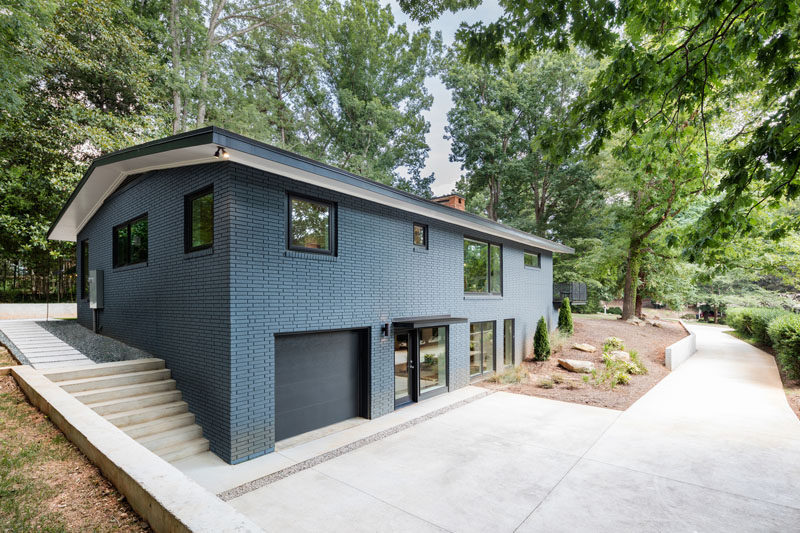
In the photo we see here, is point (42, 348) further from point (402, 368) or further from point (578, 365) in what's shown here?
point (578, 365)

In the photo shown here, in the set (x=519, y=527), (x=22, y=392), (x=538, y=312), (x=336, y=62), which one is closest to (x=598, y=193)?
(x=538, y=312)

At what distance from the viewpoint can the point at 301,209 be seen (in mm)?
6602

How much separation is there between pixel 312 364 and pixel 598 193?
2276 cm

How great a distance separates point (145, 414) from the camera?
19.0 ft

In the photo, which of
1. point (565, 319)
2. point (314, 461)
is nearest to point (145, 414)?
point (314, 461)

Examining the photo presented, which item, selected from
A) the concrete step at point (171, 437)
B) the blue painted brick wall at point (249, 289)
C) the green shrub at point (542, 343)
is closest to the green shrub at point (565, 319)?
the green shrub at point (542, 343)

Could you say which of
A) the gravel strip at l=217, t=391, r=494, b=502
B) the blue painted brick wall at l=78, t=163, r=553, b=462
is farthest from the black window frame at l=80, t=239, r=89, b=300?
the gravel strip at l=217, t=391, r=494, b=502

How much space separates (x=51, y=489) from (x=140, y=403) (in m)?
3.25

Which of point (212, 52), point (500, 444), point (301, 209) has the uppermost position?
point (212, 52)

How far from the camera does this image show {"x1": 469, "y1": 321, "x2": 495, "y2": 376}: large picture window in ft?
35.7

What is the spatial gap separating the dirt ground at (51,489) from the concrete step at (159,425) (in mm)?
1244

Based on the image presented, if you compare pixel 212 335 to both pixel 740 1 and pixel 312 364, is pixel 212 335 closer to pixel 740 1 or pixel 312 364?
pixel 312 364

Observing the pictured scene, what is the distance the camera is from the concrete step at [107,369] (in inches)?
233

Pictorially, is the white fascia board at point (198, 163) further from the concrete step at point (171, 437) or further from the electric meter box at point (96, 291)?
the concrete step at point (171, 437)
